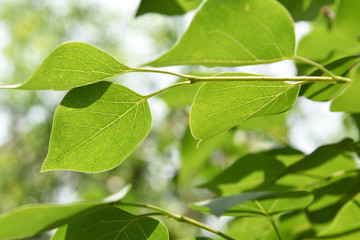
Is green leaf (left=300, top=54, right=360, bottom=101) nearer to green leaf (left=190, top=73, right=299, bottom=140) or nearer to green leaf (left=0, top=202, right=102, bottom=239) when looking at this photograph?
green leaf (left=190, top=73, right=299, bottom=140)

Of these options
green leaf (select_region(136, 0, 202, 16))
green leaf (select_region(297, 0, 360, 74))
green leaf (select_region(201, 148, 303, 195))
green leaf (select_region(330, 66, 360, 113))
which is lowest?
green leaf (select_region(201, 148, 303, 195))

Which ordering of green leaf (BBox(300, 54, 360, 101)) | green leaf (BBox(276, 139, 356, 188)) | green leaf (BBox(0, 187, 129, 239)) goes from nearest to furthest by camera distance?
green leaf (BBox(0, 187, 129, 239)) < green leaf (BBox(300, 54, 360, 101)) < green leaf (BBox(276, 139, 356, 188))

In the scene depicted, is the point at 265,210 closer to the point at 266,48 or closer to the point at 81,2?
the point at 266,48

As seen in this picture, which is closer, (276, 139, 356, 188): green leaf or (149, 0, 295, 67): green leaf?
(149, 0, 295, 67): green leaf

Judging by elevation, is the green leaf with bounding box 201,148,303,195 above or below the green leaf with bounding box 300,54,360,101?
below

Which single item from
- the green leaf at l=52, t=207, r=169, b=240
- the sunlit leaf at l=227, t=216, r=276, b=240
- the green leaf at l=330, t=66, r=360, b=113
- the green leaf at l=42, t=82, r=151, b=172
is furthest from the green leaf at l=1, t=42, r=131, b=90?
the sunlit leaf at l=227, t=216, r=276, b=240

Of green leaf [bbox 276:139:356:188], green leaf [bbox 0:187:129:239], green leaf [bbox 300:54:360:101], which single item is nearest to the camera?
green leaf [bbox 0:187:129:239]

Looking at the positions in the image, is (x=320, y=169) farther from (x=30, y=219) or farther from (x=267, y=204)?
(x=30, y=219)
